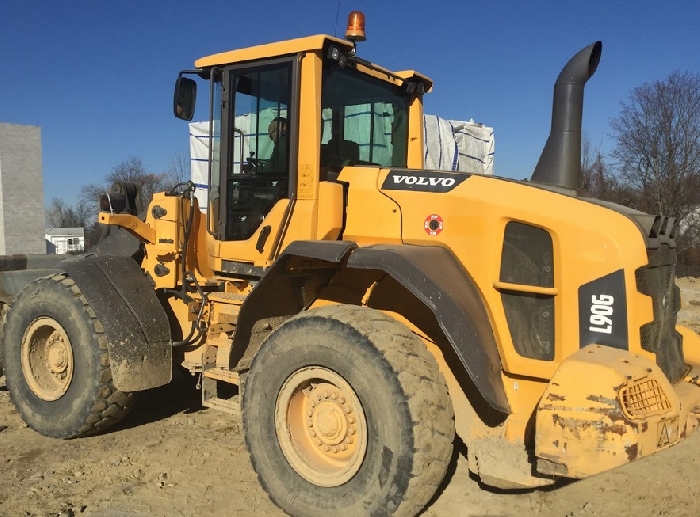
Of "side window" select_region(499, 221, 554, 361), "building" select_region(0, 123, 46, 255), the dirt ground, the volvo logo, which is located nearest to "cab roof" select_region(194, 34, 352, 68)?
the volvo logo

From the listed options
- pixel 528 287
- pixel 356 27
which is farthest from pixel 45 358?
pixel 528 287

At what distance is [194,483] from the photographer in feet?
13.7

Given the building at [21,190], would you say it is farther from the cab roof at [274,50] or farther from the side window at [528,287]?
the side window at [528,287]

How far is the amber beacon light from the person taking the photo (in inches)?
170

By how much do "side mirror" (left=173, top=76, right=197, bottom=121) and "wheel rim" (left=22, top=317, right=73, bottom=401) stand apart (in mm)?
1952

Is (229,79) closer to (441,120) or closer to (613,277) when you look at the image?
(613,277)

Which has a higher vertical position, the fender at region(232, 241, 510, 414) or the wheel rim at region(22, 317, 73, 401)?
the fender at region(232, 241, 510, 414)

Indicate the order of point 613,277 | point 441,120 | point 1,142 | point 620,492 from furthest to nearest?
point 1,142 → point 441,120 → point 620,492 → point 613,277

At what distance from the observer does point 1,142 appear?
24469mm

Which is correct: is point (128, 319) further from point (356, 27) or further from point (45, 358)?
Answer: point (356, 27)

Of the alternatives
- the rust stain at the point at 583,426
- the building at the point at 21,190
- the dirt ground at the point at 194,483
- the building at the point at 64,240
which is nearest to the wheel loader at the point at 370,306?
the rust stain at the point at 583,426

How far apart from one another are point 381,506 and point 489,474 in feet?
1.89

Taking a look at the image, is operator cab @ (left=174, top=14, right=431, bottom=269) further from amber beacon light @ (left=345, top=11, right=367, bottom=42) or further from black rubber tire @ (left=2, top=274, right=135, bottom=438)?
black rubber tire @ (left=2, top=274, right=135, bottom=438)

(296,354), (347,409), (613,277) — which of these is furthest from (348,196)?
(613,277)
